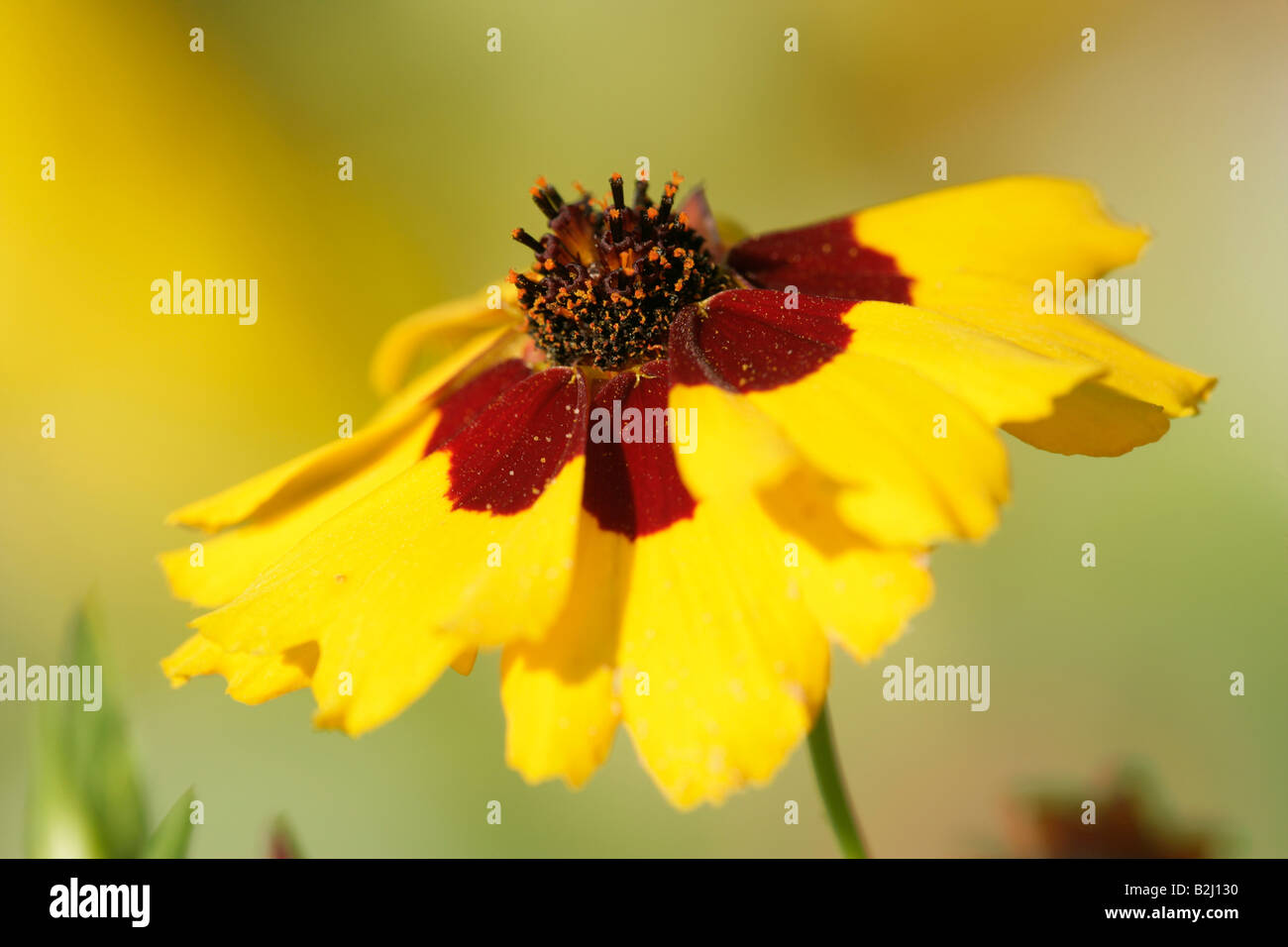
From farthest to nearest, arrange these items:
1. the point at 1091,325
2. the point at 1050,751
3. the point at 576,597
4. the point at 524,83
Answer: the point at 524,83 < the point at 1050,751 < the point at 1091,325 < the point at 576,597

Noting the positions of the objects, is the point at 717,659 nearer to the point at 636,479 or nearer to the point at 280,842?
the point at 636,479

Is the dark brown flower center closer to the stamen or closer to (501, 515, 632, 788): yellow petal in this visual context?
the stamen

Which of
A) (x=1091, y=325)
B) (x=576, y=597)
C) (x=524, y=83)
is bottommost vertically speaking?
(x=576, y=597)

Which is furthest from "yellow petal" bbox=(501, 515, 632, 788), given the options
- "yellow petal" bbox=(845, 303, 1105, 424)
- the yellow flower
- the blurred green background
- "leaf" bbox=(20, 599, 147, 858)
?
the blurred green background

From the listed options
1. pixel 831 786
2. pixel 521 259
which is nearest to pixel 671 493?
pixel 831 786

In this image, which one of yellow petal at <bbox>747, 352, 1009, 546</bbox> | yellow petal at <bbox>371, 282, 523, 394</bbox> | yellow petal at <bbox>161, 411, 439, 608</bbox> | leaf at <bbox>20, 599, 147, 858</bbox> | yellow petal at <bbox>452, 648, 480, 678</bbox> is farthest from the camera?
yellow petal at <bbox>371, 282, 523, 394</bbox>

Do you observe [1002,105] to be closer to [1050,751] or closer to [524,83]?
[524,83]

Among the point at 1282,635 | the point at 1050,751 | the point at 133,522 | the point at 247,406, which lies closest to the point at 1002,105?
the point at 1282,635
